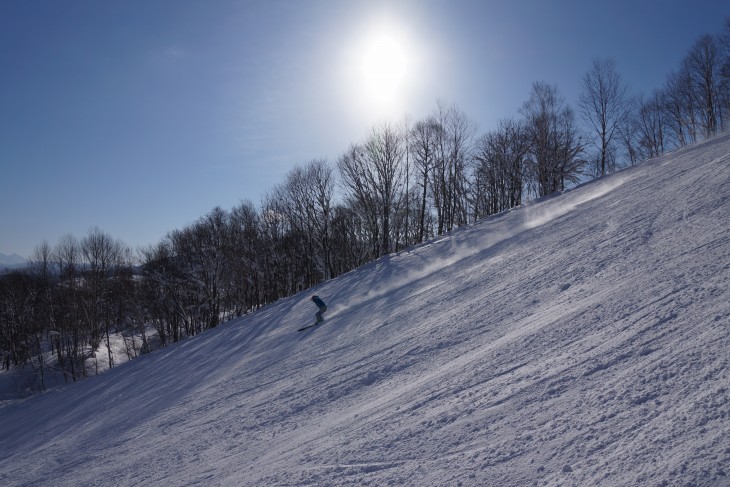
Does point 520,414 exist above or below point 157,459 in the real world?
above

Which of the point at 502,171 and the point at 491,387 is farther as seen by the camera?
the point at 502,171

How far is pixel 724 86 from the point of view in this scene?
2766 cm

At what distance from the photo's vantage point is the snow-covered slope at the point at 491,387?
9.25 feet

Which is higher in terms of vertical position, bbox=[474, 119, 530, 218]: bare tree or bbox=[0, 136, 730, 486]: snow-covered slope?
bbox=[474, 119, 530, 218]: bare tree

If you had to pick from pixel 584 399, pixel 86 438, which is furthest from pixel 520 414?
pixel 86 438

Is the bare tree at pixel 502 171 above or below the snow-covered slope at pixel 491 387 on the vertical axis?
above

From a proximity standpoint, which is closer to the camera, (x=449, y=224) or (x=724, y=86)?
(x=724, y=86)

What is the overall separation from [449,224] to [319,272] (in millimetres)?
Result: 14059

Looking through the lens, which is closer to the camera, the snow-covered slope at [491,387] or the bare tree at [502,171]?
the snow-covered slope at [491,387]

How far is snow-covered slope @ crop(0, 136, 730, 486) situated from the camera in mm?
2820

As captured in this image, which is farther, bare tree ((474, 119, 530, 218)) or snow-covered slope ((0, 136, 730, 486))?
bare tree ((474, 119, 530, 218))

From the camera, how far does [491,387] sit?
13.3 ft

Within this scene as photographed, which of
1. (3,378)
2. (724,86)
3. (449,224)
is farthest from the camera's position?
(449,224)

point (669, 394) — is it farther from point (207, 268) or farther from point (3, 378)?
point (3, 378)
